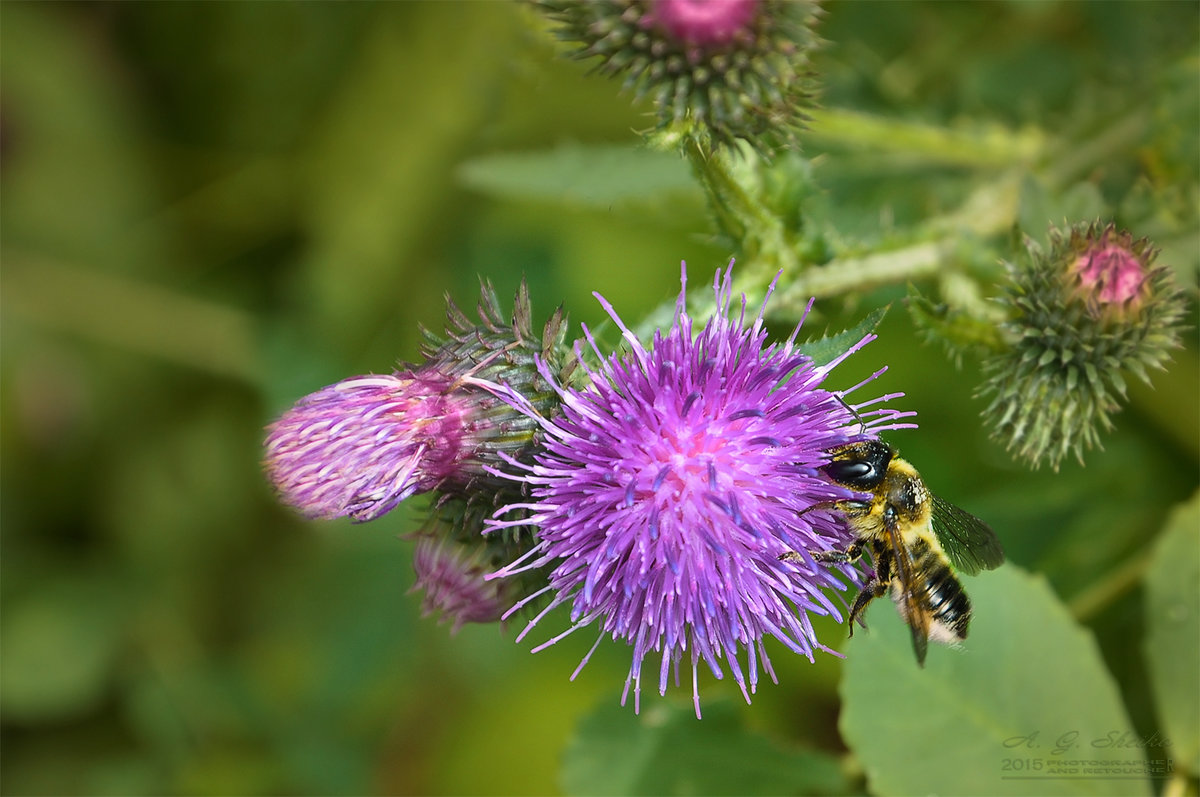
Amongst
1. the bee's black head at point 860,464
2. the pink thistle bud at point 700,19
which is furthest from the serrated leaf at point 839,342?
the pink thistle bud at point 700,19

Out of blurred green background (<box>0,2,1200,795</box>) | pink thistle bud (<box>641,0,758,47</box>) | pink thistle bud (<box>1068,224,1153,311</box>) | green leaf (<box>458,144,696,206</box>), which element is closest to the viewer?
pink thistle bud (<box>641,0,758,47</box>)

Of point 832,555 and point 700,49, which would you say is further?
point 832,555

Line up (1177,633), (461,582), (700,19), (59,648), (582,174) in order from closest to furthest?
(700,19)
(461,582)
(1177,633)
(582,174)
(59,648)

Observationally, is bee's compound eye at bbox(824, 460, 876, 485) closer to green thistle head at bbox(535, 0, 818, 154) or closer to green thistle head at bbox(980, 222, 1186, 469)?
green thistle head at bbox(980, 222, 1186, 469)

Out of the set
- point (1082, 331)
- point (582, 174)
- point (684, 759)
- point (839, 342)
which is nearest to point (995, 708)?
point (684, 759)

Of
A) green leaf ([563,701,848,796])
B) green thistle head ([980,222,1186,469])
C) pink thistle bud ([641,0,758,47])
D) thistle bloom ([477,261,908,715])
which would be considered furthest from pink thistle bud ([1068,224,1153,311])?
green leaf ([563,701,848,796])

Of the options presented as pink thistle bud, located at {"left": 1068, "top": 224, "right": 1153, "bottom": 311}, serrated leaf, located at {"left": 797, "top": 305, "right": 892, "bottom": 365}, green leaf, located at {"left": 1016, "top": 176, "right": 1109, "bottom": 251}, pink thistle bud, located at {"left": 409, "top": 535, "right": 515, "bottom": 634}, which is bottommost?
pink thistle bud, located at {"left": 409, "top": 535, "right": 515, "bottom": 634}

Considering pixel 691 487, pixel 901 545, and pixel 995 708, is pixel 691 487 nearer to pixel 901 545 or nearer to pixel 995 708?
pixel 901 545

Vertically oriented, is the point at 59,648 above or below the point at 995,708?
above
